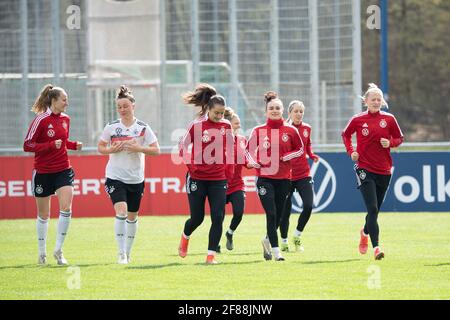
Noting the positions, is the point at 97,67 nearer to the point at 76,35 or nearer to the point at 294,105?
the point at 76,35

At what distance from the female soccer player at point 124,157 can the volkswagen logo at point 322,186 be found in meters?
9.93

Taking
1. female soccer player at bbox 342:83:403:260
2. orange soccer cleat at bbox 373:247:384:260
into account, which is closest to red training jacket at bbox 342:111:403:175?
female soccer player at bbox 342:83:403:260

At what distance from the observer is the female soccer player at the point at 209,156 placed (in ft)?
42.9

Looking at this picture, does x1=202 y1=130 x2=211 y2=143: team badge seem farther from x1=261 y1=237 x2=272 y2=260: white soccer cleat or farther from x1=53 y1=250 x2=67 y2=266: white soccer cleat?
x1=53 y1=250 x2=67 y2=266: white soccer cleat

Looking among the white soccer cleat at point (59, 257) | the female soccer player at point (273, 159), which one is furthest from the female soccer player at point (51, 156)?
the female soccer player at point (273, 159)

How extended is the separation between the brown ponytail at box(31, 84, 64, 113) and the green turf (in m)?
1.92

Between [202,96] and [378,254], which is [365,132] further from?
[202,96]

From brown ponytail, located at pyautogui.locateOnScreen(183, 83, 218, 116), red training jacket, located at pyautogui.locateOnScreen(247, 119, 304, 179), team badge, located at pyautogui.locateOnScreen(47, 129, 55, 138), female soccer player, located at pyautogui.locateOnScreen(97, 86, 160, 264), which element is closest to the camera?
female soccer player, located at pyautogui.locateOnScreen(97, 86, 160, 264)

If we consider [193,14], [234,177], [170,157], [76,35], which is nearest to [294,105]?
[234,177]

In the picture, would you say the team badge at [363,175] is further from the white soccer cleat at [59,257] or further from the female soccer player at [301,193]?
the white soccer cleat at [59,257]

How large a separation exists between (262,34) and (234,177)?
1010cm

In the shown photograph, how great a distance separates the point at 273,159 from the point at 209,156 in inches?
37.7

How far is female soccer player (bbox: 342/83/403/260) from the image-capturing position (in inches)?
545

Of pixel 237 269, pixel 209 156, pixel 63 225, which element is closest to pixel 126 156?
pixel 209 156
